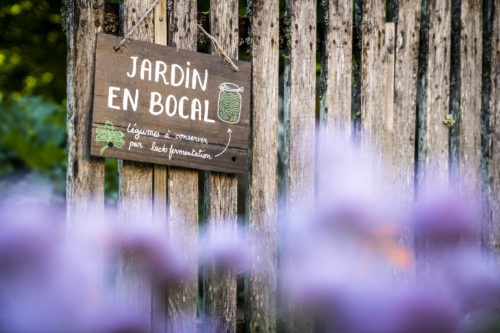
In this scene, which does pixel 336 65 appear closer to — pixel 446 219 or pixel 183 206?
pixel 183 206

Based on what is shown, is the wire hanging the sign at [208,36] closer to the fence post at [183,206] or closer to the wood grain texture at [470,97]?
the fence post at [183,206]

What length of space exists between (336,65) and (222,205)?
84cm

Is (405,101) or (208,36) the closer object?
(208,36)

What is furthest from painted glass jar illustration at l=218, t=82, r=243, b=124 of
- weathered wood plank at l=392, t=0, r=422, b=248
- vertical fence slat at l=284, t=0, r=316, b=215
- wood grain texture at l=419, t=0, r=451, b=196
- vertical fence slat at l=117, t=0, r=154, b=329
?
wood grain texture at l=419, t=0, r=451, b=196

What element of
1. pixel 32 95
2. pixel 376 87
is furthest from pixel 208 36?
pixel 32 95

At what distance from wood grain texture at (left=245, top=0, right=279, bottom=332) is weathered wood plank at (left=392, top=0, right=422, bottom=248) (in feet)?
2.16

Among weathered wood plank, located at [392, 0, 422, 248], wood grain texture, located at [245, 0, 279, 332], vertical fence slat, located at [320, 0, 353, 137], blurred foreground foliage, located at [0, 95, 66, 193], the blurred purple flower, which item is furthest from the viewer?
blurred foreground foliage, located at [0, 95, 66, 193]

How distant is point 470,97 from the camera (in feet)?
8.04

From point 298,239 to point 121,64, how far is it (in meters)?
1.57

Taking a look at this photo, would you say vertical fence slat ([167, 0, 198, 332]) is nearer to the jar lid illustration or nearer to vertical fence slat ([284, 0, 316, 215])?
the jar lid illustration

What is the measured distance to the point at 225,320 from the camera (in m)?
1.95

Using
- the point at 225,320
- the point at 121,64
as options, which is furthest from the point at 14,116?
the point at 225,320

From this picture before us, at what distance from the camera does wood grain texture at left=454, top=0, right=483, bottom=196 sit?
243 centimetres

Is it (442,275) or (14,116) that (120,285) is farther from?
(14,116)
